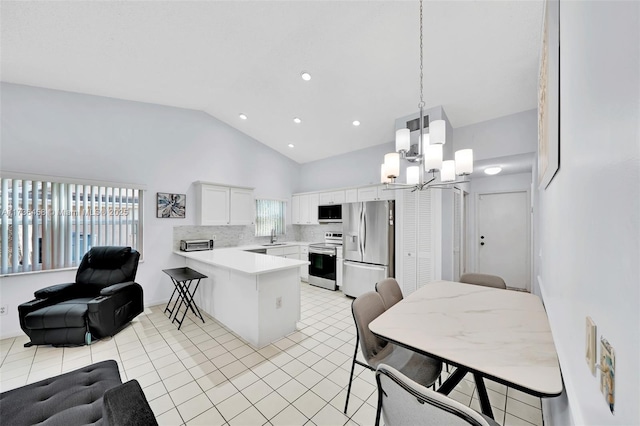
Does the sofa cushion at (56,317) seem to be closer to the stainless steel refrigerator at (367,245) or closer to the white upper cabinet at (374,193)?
the stainless steel refrigerator at (367,245)

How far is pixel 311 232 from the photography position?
6.33 meters

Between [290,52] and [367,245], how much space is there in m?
3.11

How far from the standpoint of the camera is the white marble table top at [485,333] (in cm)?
109

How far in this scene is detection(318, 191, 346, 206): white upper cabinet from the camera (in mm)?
5160

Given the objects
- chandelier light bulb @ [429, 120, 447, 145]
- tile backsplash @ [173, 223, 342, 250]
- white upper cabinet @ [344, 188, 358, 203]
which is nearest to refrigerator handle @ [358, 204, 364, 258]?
white upper cabinet @ [344, 188, 358, 203]

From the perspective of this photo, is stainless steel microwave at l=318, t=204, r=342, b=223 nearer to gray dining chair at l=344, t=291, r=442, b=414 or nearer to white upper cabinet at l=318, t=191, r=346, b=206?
white upper cabinet at l=318, t=191, r=346, b=206

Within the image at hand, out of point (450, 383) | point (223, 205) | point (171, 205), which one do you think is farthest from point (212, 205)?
point (450, 383)

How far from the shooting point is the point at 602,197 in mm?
591

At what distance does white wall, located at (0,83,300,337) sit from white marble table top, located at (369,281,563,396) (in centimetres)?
417

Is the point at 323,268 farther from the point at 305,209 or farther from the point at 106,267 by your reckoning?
the point at 106,267

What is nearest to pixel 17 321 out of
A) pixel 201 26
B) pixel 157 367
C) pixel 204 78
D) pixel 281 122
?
pixel 157 367

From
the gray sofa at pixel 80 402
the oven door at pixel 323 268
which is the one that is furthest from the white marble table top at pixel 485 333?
the oven door at pixel 323 268

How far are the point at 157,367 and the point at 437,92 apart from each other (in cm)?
455

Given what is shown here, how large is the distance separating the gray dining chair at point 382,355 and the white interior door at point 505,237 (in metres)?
4.74
